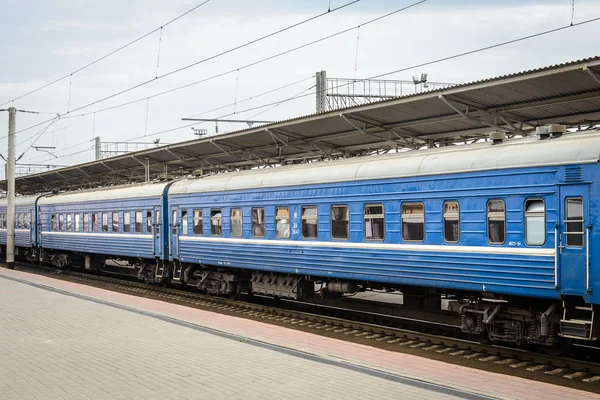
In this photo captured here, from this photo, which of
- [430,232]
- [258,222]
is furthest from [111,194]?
[430,232]

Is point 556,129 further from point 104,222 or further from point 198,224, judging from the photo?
point 104,222

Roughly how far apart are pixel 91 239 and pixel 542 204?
2197 centimetres

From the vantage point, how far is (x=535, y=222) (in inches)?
443

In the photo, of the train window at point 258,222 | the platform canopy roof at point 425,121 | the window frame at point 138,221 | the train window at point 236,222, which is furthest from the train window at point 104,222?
the train window at point 258,222

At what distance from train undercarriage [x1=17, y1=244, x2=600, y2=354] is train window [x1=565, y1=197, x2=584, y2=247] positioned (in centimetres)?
98

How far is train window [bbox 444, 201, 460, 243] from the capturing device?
12.6 metres

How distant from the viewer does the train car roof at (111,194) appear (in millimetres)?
24231

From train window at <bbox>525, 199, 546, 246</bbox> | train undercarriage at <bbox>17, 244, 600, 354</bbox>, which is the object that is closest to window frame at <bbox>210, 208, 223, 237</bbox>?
train undercarriage at <bbox>17, 244, 600, 354</bbox>

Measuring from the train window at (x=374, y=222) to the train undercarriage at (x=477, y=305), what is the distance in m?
1.29

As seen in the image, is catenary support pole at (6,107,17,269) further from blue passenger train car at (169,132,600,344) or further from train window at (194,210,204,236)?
blue passenger train car at (169,132,600,344)

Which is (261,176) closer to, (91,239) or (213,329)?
(213,329)

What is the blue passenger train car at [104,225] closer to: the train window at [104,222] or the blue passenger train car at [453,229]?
the train window at [104,222]

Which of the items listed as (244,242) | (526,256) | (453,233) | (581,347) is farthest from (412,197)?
(244,242)

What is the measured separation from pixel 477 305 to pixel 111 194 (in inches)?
723
